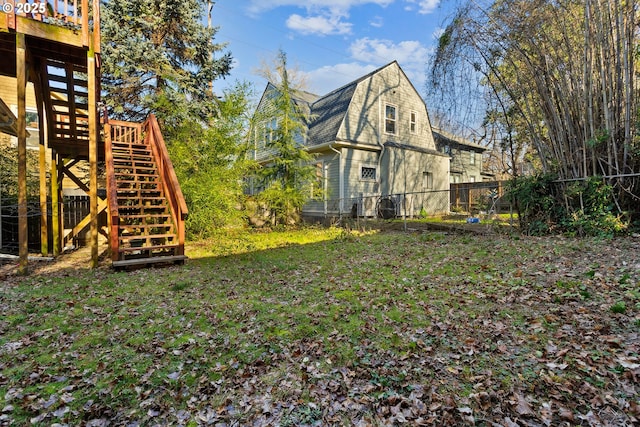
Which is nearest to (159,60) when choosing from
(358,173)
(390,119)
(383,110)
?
(358,173)

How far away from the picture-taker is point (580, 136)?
274 inches

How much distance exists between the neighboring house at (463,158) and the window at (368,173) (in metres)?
9.51

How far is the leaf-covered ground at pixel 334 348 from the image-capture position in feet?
6.32

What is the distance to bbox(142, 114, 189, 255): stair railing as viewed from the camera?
5.83 m

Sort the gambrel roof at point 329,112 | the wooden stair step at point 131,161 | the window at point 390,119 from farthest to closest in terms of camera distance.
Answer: the window at point 390,119, the gambrel roof at point 329,112, the wooden stair step at point 131,161

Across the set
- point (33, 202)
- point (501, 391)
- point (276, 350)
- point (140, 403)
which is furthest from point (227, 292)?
point (33, 202)

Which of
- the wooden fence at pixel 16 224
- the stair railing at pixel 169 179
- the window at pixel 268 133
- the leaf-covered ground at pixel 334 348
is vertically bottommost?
the leaf-covered ground at pixel 334 348

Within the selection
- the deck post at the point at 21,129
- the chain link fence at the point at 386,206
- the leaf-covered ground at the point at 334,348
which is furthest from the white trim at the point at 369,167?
the deck post at the point at 21,129

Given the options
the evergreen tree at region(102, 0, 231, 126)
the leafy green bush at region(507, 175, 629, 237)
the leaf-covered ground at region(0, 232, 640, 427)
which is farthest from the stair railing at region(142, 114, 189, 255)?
the leafy green bush at region(507, 175, 629, 237)

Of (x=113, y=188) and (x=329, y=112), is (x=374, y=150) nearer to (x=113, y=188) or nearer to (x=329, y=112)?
(x=329, y=112)

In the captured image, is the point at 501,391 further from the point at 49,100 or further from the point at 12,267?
the point at 49,100

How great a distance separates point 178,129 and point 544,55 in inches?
376

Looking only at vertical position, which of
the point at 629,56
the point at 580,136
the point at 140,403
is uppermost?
the point at 629,56

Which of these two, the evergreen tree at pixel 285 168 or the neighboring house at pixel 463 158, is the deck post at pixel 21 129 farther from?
the neighboring house at pixel 463 158
